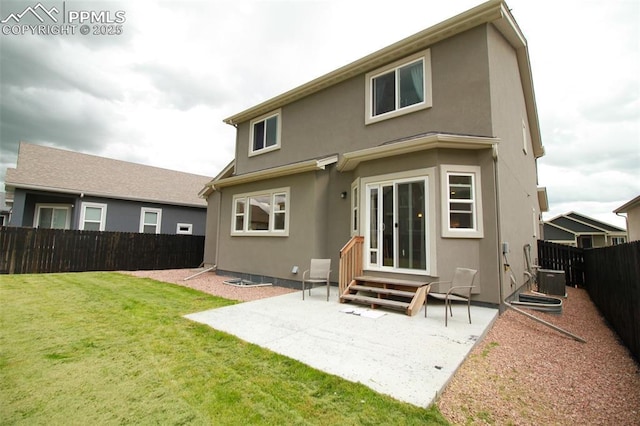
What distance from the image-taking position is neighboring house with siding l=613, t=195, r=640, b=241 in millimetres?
14306

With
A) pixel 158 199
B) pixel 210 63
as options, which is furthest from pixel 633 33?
pixel 158 199

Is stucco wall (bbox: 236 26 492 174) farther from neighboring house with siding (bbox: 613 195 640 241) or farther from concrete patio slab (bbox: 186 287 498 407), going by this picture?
neighboring house with siding (bbox: 613 195 640 241)

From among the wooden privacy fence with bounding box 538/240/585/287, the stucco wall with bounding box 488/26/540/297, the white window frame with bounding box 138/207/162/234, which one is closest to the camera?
the stucco wall with bounding box 488/26/540/297

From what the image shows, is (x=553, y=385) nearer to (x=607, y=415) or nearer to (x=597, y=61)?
(x=607, y=415)

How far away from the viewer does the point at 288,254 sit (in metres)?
9.02

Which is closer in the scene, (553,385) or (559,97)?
(553,385)

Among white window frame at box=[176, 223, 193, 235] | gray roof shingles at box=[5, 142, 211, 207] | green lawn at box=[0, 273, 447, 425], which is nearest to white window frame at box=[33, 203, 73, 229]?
gray roof shingles at box=[5, 142, 211, 207]

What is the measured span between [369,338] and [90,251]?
43.2ft

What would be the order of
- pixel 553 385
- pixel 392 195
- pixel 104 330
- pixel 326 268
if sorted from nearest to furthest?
pixel 553 385, pixel 104 330, pixel 392 195, pixel 326 268

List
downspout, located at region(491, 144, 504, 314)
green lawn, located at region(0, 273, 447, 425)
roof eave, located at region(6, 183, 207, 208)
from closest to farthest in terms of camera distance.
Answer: green lawn, located at region(0, 273, 447, 425) < downspout, located at region(491, 144, 504, 314) < roof eave, located at region(6, 183, 207, 208)

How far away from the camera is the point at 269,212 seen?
985 centimetres

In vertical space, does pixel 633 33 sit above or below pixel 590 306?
above

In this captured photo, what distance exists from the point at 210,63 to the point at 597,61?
1596cm

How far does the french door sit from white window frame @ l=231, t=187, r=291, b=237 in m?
2.97
